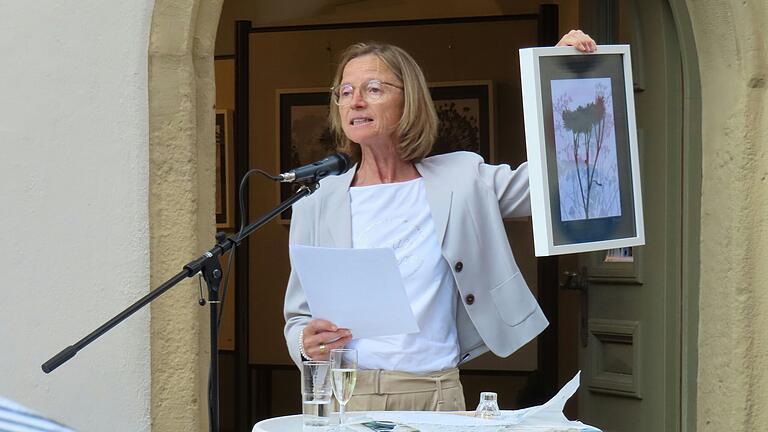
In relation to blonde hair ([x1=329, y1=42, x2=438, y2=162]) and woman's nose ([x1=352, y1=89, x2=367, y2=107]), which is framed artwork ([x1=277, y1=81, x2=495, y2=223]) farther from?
woman's nose ([x1=352, y1=89, x2=367, y2=107])

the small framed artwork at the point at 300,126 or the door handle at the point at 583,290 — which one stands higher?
the small framed artwork at the point at 300,126

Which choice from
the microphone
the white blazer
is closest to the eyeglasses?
the white blazer

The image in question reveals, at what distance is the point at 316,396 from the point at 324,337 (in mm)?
356

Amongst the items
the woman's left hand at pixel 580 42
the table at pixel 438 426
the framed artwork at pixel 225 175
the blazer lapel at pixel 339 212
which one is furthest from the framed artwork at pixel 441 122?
the table at pixel 438 426

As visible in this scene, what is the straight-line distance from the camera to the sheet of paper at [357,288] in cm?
279

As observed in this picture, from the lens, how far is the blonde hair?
342cm

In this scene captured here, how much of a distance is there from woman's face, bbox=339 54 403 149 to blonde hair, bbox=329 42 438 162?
23mm

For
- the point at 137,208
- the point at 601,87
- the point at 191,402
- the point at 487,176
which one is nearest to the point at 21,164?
the point at 137,208

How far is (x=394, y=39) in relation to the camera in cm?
668

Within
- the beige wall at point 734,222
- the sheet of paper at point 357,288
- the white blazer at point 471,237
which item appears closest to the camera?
the sheet of paper at point 357,288

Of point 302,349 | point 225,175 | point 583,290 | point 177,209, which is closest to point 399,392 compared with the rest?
point 302,349

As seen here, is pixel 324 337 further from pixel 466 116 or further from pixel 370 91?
pixel 466 116

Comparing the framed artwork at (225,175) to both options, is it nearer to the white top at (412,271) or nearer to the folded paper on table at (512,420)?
the white top at (412,271)

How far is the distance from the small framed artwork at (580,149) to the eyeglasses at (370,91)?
0.58 meters
